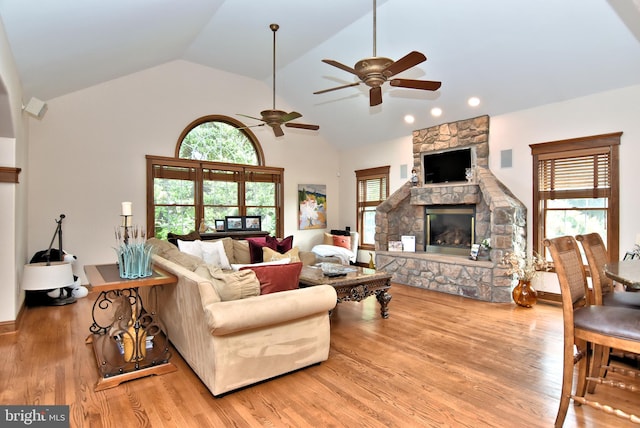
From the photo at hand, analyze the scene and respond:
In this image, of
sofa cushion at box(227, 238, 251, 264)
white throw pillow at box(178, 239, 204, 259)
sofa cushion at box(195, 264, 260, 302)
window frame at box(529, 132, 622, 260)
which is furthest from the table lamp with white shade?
window frame at box(529, 132, 622, 260)

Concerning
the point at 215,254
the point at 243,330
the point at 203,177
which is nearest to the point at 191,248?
the point at 215,254

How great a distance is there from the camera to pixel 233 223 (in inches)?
281

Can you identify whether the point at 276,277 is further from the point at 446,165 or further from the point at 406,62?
the point at 446,165

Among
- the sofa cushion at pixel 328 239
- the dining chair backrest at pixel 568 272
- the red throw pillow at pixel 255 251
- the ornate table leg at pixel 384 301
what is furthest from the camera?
the sofa cushion at pixel 328 239

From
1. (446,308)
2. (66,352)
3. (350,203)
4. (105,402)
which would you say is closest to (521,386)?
(446,308)

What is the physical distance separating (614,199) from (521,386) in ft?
11.0

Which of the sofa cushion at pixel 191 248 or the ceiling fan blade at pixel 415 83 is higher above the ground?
the ceiling fan blade at pixel 415 83

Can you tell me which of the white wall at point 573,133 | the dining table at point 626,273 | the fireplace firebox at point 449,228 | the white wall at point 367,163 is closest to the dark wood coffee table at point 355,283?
the dining table at point 626,273

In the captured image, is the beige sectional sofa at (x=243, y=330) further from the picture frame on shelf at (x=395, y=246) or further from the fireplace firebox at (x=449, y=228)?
the picture frame on shelf at (x=395, y=246)

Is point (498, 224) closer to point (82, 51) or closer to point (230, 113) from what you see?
point (230, 113)

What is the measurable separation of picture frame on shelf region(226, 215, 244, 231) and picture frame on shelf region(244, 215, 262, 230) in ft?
0.30

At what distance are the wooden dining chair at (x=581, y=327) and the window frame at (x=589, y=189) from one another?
3.01 m

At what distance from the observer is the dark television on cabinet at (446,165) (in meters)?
6.29

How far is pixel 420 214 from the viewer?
23.0 feet
